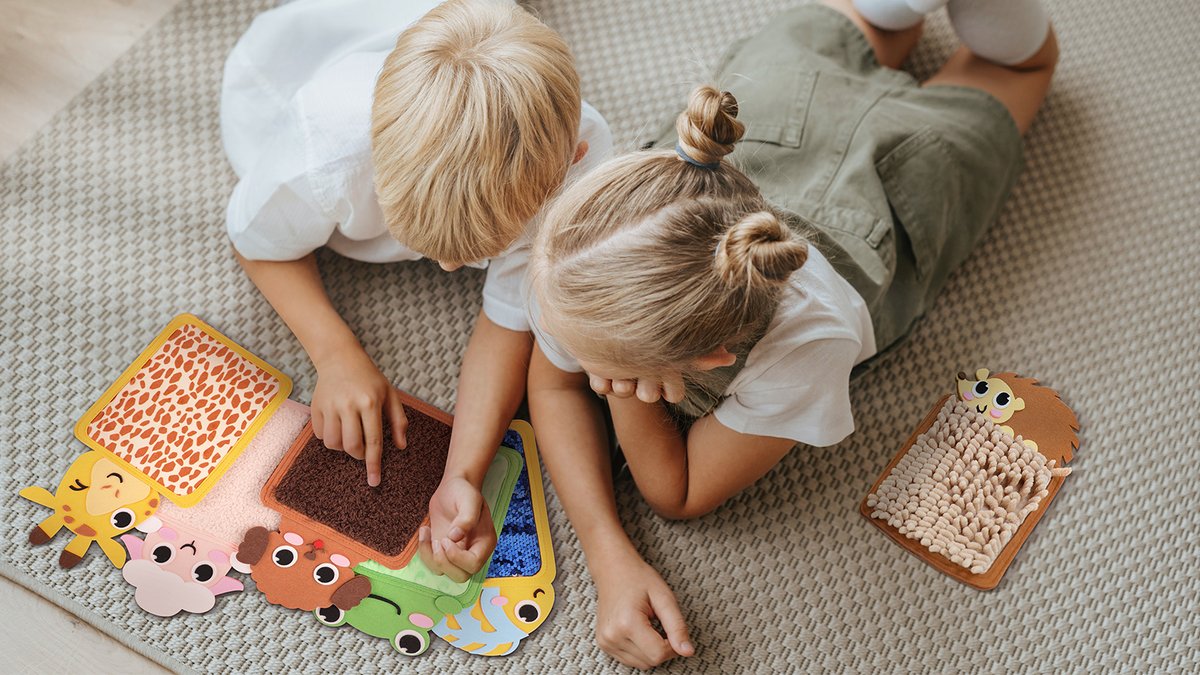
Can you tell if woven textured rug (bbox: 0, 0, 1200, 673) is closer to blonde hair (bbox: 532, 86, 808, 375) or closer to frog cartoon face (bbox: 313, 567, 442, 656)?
frog cartoon face (bbox: 313, 567, 442, 656)

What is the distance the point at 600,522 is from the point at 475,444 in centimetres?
13

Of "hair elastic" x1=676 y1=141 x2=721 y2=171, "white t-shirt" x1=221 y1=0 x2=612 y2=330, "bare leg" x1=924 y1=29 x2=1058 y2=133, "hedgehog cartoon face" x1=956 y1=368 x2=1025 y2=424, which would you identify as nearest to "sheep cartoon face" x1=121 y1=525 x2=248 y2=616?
"white t-shirt" x1=221 y1=0 x2=612 y2=330

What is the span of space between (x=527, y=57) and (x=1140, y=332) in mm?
683

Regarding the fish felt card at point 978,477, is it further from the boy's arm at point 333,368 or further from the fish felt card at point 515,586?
the boy's arm at point 333,368

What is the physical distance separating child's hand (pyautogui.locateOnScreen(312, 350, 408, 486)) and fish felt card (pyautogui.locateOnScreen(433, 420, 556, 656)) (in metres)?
0.12

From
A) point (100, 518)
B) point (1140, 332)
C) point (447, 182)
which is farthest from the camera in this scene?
point (1140, 332)

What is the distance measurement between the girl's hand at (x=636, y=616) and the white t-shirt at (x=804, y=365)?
16 cm

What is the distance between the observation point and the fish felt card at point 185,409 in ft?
2.76

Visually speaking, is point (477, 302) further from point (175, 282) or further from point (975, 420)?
point (975, 420)

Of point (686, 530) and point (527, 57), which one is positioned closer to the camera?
point (527, 57)

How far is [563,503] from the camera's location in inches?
33.3

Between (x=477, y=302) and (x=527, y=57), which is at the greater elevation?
(x=527, y=57)

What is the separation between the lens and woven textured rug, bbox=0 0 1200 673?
827 mm

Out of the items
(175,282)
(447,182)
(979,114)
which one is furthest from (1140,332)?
(175,282)
